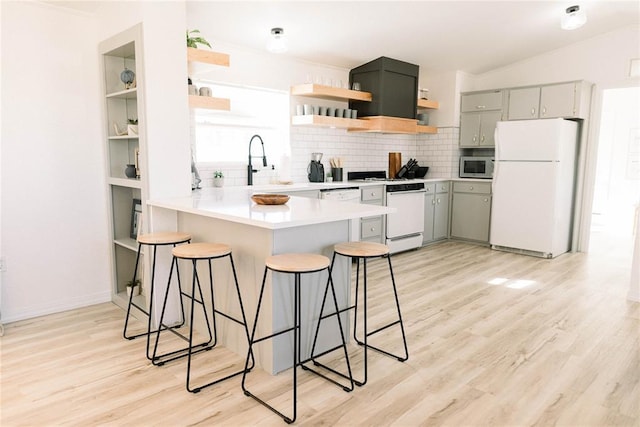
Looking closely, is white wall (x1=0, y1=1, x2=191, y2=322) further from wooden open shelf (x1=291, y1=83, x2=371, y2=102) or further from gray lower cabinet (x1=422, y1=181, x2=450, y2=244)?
gray lower cabinet (x1=422, y1=181, x2=450, y2=244)

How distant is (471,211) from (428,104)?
154 cm

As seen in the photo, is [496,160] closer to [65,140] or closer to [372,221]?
[372,221]

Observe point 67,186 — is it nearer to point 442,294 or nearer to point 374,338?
point 374,338

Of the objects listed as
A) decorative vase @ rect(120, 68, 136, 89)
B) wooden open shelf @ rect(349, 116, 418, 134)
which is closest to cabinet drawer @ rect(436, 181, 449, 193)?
wooden open shelf @ rect(349, 116, 418, 134)

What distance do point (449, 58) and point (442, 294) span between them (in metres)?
3.07

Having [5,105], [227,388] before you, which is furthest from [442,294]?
[5,105]

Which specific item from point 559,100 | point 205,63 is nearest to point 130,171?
point 205,63

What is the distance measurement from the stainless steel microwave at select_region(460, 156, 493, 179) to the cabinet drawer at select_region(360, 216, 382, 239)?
1770 millimetres

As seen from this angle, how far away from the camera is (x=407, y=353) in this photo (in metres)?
2.63

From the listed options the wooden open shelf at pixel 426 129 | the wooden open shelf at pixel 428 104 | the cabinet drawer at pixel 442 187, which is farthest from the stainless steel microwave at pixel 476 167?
the wooden open shelf at pixel 428 104

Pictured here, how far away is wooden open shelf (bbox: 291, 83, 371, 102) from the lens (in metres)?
4.64

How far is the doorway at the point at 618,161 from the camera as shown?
7859 millimetres

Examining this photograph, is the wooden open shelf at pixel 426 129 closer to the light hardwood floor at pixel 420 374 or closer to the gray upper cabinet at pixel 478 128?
the gray upper cabinet at pixel 478 128

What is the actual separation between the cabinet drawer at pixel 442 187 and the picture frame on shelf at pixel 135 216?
378cm
